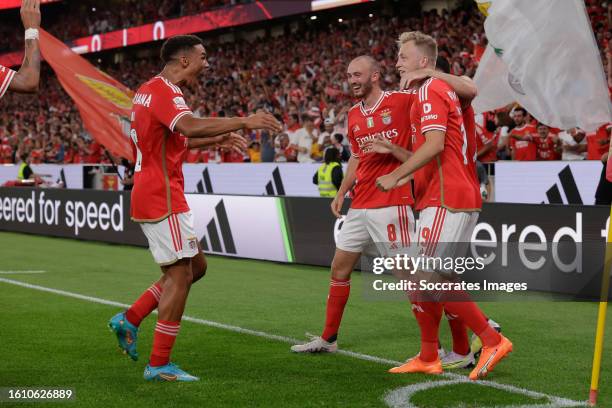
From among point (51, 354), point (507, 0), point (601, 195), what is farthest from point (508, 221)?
point (51, 354)

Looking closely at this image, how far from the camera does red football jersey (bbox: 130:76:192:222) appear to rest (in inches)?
214

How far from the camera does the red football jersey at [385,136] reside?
6238 millimetres

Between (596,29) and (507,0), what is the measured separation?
11.9 meters

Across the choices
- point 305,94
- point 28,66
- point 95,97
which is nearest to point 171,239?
point 28,66

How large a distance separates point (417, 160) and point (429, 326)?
1222mm

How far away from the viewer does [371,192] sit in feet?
20.7

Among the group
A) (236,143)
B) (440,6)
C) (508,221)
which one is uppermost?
(440,6)

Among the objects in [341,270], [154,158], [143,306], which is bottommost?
[143,306]

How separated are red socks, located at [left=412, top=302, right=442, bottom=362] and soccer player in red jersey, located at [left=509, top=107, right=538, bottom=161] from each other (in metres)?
8.35

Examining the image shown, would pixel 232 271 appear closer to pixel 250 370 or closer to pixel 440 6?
pixel 250 370

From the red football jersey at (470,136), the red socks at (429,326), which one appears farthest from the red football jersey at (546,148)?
the red socks at (429,326)

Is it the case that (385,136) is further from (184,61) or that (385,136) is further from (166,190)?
(166,190)

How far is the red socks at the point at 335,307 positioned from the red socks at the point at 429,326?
34.9 inches

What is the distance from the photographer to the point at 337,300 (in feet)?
21.3
